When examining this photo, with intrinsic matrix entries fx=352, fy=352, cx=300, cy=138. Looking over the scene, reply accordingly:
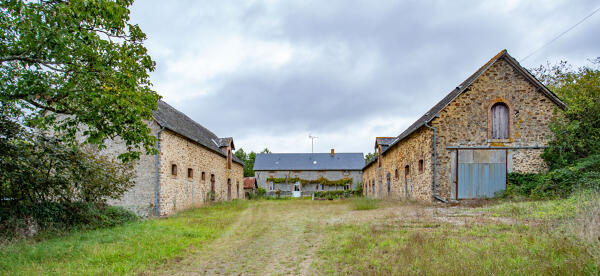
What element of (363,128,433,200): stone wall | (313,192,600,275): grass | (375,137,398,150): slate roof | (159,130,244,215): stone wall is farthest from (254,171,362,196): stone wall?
(313,192,600,275): grass

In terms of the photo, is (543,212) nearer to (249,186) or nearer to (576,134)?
(576,134)

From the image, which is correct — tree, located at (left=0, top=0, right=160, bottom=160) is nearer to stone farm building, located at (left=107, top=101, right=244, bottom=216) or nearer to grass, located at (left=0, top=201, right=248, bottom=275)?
grass, located at (left=0, top=201, right=248, bottom=275)

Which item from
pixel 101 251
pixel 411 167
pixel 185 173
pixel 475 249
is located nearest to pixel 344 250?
pixel 475 249

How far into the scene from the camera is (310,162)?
51.4 meters

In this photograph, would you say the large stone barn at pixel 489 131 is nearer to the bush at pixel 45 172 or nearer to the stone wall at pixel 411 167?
the stone wall at pixel 411 167

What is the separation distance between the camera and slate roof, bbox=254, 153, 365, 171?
5019 cm

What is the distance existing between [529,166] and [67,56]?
17536 millimetres

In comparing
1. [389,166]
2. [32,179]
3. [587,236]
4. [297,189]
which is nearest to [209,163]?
[389,166]

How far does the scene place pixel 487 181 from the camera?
15688mm

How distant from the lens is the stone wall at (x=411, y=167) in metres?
16.4

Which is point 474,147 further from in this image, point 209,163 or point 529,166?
point 209,163

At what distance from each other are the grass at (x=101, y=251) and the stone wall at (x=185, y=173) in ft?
23.4

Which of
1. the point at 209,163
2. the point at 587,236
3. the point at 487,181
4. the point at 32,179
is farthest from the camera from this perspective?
the point at 209,163

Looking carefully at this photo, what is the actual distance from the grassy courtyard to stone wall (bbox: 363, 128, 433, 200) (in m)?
6.82
